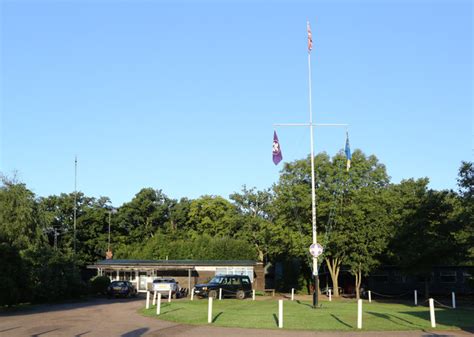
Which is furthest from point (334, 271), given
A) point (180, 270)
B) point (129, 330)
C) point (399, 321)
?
point (129, 330)

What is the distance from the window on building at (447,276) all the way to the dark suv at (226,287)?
2108 cm

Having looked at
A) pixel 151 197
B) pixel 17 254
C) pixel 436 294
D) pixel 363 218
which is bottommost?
pixel 436 294

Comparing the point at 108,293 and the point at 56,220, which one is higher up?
the point at 56,220

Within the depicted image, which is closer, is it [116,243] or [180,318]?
[180,318]

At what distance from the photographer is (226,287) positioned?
3753cm

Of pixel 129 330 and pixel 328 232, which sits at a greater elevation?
pixel 328 232

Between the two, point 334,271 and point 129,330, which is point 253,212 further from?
point 129,330

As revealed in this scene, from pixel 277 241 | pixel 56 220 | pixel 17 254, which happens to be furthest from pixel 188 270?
pixel 56 220

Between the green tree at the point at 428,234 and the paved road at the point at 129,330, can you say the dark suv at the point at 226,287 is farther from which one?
the paved road at the point at 129,330

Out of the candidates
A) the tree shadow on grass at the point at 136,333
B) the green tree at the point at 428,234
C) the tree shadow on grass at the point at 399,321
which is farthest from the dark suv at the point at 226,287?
the tree shadow on grass at the point at 136,333

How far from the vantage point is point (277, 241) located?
49344 millimetres

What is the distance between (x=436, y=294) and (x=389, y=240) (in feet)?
31.4

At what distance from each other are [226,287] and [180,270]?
1547 cm

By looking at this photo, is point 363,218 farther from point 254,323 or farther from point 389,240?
point 254,323
